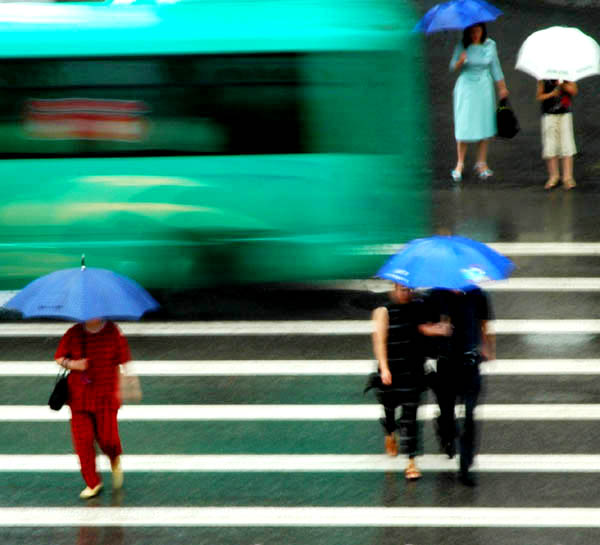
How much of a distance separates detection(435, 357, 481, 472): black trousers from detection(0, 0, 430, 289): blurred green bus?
14.7 feet

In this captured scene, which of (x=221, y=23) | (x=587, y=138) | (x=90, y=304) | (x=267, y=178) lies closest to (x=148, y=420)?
(x=90, y=304)

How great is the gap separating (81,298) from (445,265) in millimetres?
2204

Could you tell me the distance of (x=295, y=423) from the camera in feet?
33.9

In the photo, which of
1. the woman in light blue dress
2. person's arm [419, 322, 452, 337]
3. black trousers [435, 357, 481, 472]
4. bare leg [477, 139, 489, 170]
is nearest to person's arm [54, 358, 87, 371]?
person's arm [419, 322, 452, 337]

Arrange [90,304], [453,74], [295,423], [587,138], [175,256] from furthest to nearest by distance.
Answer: [453,74] < [587,138] < [175,256] < [295,423] < [90,304]

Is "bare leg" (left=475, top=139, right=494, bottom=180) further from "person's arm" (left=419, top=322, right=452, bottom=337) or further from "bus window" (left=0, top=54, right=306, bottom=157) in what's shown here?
"person's arm" (left=419, top=322, right=452, bottom=337)

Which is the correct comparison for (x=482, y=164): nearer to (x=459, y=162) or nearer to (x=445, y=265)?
(x=459, y=162)

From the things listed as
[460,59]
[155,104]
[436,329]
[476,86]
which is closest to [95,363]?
[436,329]

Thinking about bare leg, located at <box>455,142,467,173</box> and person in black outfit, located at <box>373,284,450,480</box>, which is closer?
person in black outfit, located at <box>373,284,450,480</box>

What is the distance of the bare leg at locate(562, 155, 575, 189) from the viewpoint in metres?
18.4

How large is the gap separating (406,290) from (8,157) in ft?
18.4

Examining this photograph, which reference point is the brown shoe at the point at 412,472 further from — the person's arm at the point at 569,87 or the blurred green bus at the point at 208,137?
the person's arm at the point at 569,87

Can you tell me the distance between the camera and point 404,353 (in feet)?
29.3

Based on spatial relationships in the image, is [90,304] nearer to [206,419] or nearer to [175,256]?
[206,419]
